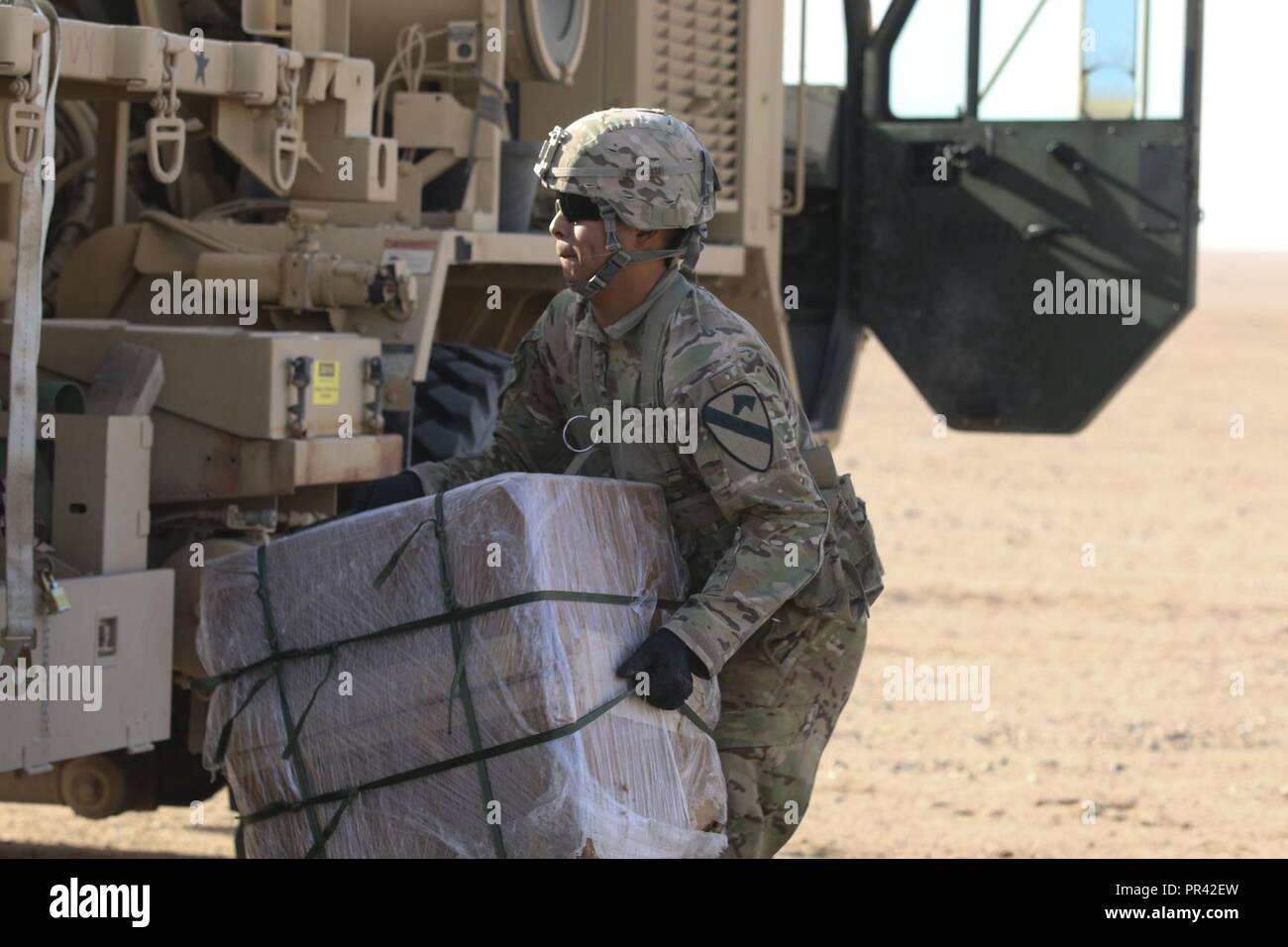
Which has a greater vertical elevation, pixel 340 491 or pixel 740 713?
pixel 340 491

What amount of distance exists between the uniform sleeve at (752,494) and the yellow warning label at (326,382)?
3.07 feet

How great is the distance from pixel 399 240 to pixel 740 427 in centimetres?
153

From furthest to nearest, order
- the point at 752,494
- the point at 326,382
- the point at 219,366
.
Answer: the point at 326,382
the point at 219,366
the point at 752,494

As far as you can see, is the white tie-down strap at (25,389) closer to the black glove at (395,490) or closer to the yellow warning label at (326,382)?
the black glove at (395,490)

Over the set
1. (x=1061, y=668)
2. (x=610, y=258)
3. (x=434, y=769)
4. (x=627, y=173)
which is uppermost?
(x=627, y=173)

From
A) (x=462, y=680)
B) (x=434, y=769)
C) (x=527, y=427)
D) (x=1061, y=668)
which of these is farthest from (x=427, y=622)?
(x=1061, y=668)

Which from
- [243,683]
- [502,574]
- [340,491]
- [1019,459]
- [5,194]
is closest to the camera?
[502,574]

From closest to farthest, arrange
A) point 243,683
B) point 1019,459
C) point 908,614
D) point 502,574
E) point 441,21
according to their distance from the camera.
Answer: point 502,574
point 243,683
point 441,21
point 908,614
point 1019,459

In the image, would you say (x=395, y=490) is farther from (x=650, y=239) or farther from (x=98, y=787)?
(x=98, y=787)

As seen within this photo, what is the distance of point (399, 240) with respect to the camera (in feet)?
15.1

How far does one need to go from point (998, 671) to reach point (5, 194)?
18.3 ft

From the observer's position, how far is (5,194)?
12.4 feet

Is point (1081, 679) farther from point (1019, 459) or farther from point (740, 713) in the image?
point (1019, 459)
